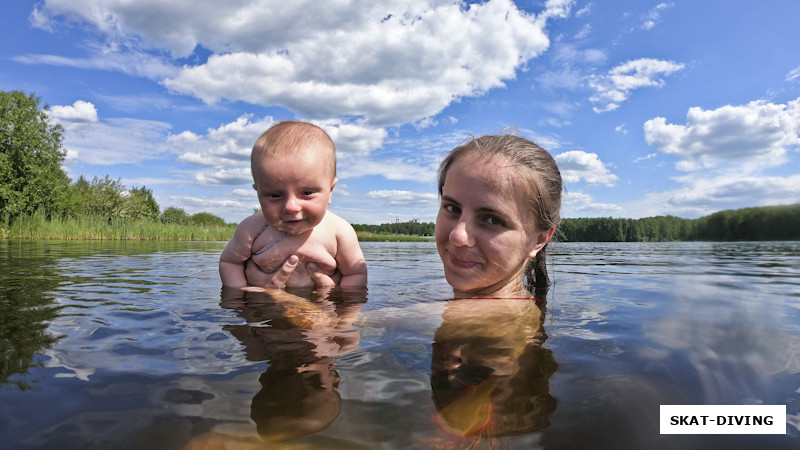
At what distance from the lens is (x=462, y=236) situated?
2.65m

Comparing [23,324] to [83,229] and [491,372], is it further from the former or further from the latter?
[83,229]

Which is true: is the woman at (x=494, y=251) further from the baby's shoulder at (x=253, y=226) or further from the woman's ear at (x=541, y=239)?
the baby's shoulder at (x=253, y=226)

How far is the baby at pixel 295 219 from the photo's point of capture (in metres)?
3.16

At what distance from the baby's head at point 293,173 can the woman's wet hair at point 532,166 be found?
100cm

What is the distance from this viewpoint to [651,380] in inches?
64.4

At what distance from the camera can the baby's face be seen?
10.3ft

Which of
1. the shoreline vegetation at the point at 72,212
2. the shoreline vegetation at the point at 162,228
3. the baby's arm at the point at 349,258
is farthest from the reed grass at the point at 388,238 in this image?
the baby's arm at the point at 349,258

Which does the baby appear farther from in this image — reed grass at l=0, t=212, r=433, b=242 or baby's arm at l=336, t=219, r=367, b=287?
reed grass at l=0, t=212, r=433, b=242

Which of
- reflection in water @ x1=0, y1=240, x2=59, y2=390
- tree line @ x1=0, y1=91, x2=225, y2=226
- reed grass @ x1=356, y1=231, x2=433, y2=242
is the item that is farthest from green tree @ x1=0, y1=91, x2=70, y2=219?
reflection in water @ x1=0, y1=240, x2=59, y2=390

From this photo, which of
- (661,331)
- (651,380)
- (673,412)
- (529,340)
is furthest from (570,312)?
(673,412)

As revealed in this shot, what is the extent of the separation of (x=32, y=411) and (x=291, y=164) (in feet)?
7.02

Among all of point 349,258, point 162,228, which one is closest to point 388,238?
point 162,228

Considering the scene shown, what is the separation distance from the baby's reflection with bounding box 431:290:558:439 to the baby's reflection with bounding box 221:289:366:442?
1.30 feet

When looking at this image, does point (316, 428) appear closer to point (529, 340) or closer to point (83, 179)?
point (529, 340)
